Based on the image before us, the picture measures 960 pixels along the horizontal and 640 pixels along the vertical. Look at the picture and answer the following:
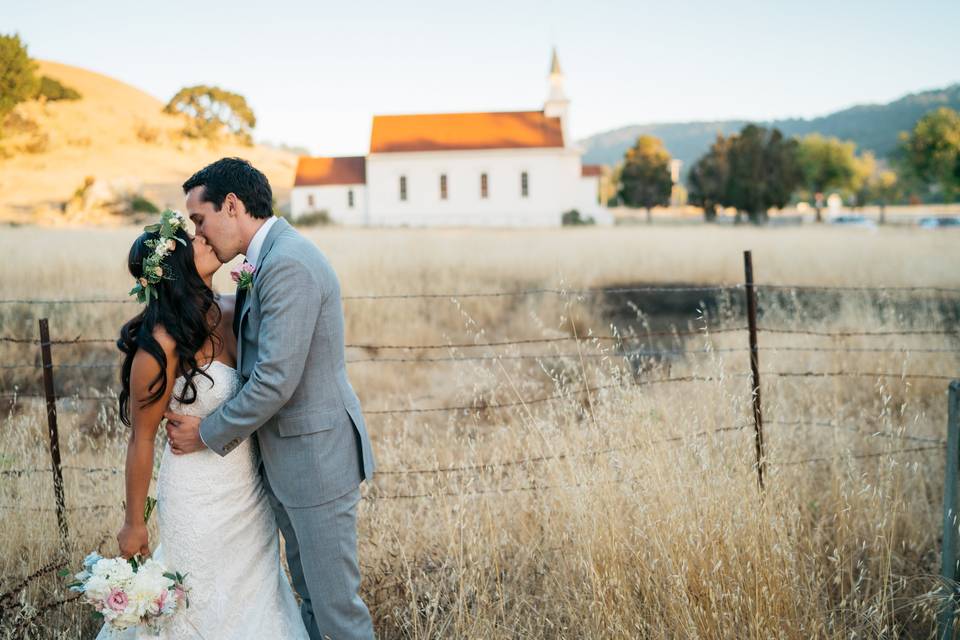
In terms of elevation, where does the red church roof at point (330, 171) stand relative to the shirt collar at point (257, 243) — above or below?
above

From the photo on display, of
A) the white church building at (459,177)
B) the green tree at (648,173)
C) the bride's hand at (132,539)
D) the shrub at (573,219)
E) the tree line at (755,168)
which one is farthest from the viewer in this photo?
the white church building at (459,177)

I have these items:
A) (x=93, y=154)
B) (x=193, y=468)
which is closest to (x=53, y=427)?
(x=193, y=468)

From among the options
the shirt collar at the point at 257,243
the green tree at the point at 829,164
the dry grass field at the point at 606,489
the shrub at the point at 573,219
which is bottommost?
the dry grass field at the point at 606,489

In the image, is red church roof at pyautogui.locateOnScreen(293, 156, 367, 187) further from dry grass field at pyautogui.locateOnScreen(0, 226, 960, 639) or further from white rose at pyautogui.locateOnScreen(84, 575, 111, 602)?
white rose at pyautogui.locateOnScreen(84, 575, 111, 602)

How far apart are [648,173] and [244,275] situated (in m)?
48.8

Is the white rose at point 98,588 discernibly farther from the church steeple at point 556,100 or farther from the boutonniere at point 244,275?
the church steeple at point 556,100

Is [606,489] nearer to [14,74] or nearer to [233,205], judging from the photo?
[233,205]

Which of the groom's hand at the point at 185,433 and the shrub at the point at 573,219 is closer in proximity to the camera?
the groom's hand at the point at 185,433

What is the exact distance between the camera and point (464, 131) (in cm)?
5169

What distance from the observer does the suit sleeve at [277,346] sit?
233 cm

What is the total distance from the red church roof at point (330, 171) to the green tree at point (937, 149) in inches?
1372

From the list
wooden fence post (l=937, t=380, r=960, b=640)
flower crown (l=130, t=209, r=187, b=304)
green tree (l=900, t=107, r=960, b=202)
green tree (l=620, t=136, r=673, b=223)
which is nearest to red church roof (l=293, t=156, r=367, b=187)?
green tree (l=620, t=136, r=673, b=223)

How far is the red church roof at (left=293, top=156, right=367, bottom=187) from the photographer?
49.5 m

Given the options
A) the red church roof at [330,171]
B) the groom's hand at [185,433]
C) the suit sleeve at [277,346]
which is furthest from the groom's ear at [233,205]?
the red church roof at [330,171]
